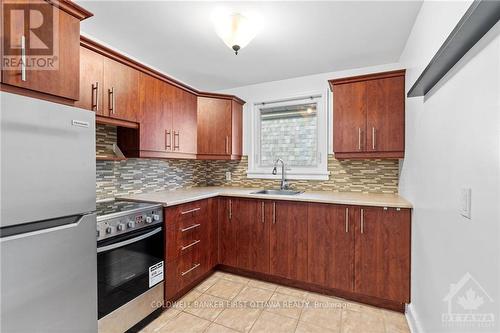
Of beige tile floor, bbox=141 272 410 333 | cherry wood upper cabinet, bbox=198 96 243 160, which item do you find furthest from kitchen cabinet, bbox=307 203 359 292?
cherry wood upper cabinet, bbox=198 96 243 160

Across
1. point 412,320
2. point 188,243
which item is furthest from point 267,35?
point 412,320

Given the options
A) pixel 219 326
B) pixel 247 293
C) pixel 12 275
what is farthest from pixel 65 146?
pixel 247 293

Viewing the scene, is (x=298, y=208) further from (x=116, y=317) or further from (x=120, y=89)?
(x=120, y=89)

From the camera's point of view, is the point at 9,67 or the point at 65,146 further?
the point at 65,146

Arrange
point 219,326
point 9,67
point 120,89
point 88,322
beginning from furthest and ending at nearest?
1. point 120,89
2. point 219,326
3. point 88,322
4. point 9,67

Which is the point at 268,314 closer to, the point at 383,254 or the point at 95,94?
the point at 383,254

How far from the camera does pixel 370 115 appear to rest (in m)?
2.28

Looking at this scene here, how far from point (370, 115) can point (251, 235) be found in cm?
172

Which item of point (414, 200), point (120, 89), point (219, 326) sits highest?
point (120, 89)

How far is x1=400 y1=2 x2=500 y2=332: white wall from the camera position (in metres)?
0.79

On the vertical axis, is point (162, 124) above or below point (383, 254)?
above

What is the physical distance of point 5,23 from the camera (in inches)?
44.8

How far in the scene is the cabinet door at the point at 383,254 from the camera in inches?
76.7

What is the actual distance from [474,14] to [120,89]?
7.26 feet
